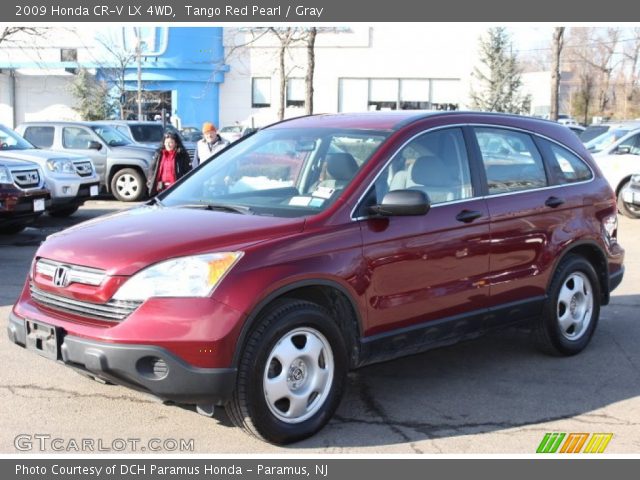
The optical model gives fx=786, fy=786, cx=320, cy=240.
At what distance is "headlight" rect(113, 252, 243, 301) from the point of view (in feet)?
13.2

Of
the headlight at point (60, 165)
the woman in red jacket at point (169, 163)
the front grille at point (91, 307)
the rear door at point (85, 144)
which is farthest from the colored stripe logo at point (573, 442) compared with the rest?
the rear door at point (85, 144)

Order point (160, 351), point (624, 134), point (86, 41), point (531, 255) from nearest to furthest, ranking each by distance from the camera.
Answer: point (160, 351)
point (531, 255)
point (624, 134)
point (86, 41)

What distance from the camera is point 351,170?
4.85 meters

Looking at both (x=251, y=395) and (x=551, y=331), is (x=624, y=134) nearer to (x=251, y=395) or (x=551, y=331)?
(x=551, y=331)

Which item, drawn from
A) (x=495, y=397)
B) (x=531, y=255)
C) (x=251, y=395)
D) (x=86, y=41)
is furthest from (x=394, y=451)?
(x=86, y=41)

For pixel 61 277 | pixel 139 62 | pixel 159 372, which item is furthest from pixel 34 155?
pixel 139 62

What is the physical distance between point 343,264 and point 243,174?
4.06 ft

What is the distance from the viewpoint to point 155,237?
4.27m

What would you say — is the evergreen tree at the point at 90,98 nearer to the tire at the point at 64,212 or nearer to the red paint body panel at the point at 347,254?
the tire at the point at 64,212

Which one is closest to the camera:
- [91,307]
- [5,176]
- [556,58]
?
[91,307]

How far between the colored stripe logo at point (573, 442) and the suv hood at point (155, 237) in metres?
1.88

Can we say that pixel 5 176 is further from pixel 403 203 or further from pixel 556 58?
pixel 556 58

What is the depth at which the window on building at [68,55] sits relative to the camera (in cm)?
4588

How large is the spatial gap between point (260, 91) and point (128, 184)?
3213cm
